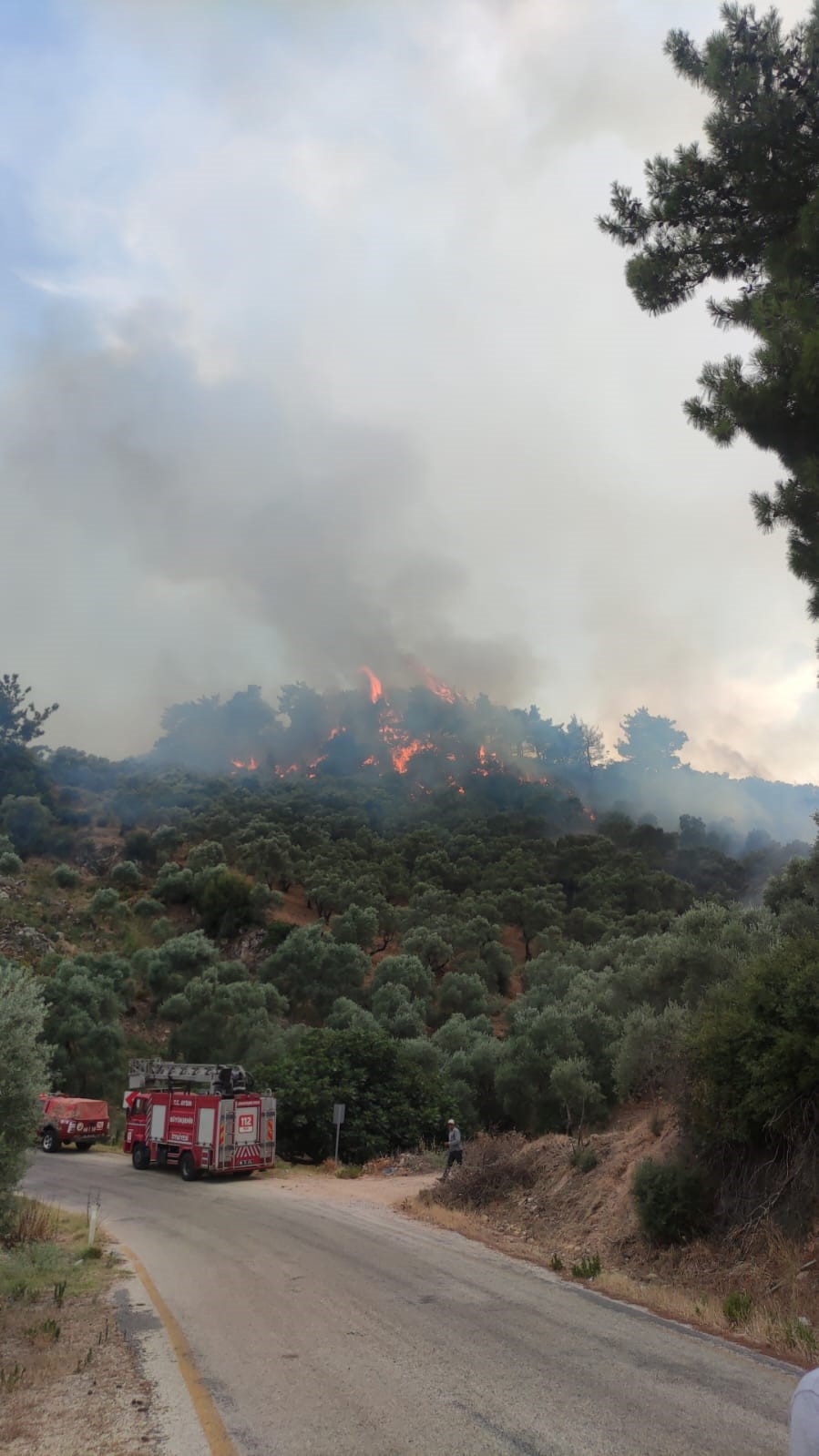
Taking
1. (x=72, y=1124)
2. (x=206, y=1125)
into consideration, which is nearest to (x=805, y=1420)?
(x=206, y=1125)

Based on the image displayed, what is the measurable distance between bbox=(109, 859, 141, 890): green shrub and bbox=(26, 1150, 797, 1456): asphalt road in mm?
66804

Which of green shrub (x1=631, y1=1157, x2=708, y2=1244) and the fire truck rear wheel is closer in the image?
green shrub (x1=631, y1=1157, x2=708, y2=1244)

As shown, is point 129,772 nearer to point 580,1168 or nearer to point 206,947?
point 206,947

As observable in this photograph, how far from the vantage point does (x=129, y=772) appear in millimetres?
138375

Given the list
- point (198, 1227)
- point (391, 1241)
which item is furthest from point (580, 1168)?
point (198, 1227)

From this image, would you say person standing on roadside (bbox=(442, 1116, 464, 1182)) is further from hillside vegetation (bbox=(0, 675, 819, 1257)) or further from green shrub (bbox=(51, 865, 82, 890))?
green shrub (bbox=(51, 865, 82, 890))

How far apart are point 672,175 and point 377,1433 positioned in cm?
1655

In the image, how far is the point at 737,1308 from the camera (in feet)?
32.9

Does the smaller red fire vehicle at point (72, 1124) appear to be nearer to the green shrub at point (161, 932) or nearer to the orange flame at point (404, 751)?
the green shrub at point (161, 932)

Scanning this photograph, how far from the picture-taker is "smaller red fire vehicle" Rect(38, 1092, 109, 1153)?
1329 inches

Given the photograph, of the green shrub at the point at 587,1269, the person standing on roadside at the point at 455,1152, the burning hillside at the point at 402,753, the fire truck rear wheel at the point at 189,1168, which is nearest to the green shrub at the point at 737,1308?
the green shrub at the point at 587,1269

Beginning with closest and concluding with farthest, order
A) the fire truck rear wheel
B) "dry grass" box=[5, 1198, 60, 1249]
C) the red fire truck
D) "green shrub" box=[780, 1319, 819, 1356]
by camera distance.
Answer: "green shrub" box=[780, 1319, 819, 1356], "dry grass" box=[5, 1198, 60, 1249], the red fire truck, the fire truck rear wheel

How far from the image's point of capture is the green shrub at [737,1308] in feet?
32.3

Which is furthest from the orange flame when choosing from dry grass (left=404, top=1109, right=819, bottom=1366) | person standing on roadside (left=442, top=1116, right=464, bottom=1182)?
dry grass (left=404, top=1109, right=819, bottom=1366)
